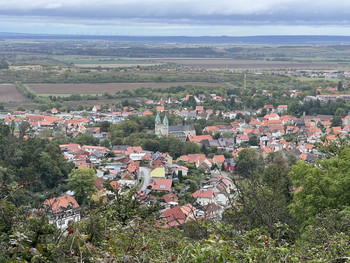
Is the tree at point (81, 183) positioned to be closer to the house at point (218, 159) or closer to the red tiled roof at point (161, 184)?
the red tiled roof at point (161, 184)

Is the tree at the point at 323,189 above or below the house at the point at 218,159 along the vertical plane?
above

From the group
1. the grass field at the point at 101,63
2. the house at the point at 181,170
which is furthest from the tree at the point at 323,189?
the grass field at the point at 101,63

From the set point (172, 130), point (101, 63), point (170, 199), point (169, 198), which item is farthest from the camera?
point (101, 63)

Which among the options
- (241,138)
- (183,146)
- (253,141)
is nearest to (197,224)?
(183,146)

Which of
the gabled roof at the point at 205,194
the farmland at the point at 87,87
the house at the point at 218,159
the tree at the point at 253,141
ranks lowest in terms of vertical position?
the farmland at the point at 87,87

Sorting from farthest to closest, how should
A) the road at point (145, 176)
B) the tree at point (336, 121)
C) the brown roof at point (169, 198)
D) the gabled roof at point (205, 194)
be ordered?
the tree at point (336, 121) < the road at point (145, 176) < the gabled roof at point (205, 194) < the brown roof at point (169, 198)

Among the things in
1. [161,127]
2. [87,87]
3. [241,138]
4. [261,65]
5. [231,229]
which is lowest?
[261,65]

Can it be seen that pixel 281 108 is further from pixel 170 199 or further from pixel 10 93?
pixel 170 199

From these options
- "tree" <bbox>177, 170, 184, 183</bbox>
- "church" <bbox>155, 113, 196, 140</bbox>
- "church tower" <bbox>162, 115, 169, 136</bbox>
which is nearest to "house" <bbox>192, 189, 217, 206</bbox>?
"tree" <bbox>177, 170, 184, 183</bbox>

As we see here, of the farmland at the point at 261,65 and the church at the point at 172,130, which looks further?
the farmland at the point at 261,65
